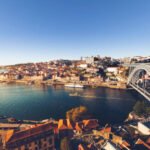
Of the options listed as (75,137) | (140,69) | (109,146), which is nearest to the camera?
(109,146)

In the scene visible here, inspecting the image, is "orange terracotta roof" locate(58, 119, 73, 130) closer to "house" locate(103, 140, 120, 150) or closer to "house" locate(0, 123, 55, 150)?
"house" locate(0, 123, 55, 150)

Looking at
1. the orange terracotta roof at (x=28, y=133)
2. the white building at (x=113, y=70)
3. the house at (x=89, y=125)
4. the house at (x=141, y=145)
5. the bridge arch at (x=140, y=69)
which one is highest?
the bridge arch at (x=140, y=69)

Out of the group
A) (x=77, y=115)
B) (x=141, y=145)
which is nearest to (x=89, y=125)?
(x=77, y=115)

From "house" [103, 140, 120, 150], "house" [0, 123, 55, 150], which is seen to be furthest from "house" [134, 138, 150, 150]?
"house" [0, 123, 55, 150]

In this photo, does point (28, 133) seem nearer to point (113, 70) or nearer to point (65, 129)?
point (65, 129)

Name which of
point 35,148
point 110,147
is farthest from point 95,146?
point 35,148

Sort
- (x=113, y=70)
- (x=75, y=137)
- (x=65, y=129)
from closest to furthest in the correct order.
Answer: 1. (x=75, y=137)
2. (x=65, y=129)
3. (x=113, y=70)

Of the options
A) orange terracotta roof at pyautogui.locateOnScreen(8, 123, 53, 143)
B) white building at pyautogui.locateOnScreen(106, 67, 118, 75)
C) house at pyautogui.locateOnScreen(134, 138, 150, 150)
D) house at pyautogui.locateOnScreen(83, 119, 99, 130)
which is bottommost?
house at pyautogui.locateOnScreen(134, 138, 150, 150)

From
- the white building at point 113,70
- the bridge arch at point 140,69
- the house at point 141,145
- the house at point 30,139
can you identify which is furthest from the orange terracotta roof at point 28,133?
the white building at point 113,70

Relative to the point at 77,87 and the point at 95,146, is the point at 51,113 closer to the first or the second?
the point at 95,146

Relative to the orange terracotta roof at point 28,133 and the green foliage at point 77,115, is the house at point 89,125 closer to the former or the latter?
the green foliage at point 77,115

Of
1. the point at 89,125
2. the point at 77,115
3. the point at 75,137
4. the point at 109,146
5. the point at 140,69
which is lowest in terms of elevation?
the point at 75,137
